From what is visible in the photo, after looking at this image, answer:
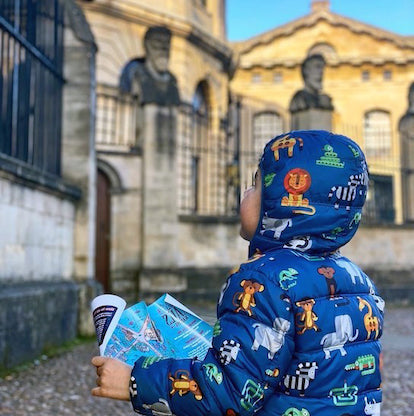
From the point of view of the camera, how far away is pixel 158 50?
12312mm

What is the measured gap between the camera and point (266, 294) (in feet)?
4.70

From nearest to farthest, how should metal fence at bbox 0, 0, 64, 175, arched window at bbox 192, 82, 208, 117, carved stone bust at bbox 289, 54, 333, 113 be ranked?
metal fence at bbox 0, 0, 64, 175, carved stone bust at bbox 289, 54, 333, 113, arched window at bbox 192, 82, 208, 117

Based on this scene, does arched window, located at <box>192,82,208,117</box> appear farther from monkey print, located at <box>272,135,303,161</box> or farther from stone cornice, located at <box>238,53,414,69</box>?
monkey print, located at <box>272,135,303,161</box>

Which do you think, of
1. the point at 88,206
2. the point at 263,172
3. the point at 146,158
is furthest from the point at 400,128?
the point at 263,172

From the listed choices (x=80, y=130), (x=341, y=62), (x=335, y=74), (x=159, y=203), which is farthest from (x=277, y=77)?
(x=80, y=130)

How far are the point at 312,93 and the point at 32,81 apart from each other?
27.1 feet

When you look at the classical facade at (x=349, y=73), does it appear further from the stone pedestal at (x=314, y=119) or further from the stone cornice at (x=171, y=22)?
the stone pedestal at (x=314, y=119)

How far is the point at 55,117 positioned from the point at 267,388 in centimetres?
724

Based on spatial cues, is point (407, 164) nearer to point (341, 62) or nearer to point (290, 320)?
point (290, 320)

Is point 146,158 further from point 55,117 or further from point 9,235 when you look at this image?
point 9,235

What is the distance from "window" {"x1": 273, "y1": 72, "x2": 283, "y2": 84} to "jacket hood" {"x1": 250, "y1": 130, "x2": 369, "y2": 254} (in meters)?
34.2

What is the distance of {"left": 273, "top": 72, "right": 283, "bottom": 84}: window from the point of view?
3481 centimetres

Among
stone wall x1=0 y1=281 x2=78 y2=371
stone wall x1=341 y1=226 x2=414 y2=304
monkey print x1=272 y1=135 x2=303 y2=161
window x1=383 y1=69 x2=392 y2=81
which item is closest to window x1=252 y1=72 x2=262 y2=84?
window x1=383 y1=69 x2=392 y2=81

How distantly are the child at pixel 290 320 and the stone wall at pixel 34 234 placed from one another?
182 inches
